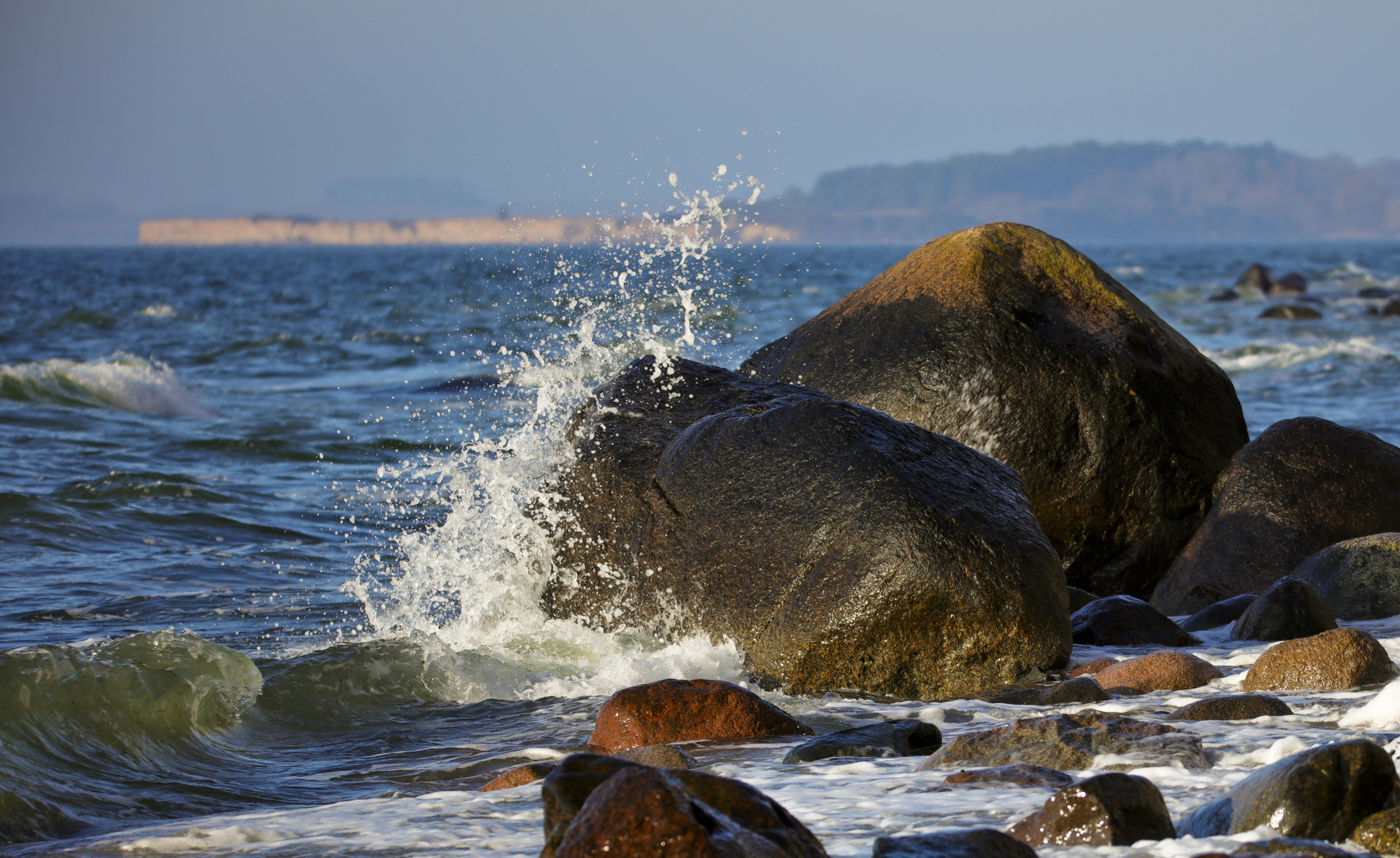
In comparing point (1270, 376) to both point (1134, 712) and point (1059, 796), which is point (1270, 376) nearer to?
point (1134, 712)

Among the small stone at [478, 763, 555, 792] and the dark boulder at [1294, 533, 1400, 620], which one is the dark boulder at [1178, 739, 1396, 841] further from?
the dark boulder at [1294, 533, 1400, 620]

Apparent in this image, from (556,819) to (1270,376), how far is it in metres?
16.3

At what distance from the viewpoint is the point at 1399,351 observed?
63.9 feet

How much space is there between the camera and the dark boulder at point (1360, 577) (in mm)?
5664

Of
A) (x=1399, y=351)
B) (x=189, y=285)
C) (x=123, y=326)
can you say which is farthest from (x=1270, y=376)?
(x=189, y=285)

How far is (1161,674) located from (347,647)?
3528 mm

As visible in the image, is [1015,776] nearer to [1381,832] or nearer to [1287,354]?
[1381,832]

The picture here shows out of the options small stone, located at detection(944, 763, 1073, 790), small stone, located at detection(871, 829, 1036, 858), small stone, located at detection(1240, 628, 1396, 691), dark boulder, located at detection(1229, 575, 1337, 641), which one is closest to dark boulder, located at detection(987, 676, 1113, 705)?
small stone, located at detection(1240, 628, 1396, 691)

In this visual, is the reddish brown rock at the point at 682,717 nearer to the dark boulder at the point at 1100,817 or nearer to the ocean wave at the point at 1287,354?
the dark boulder at the point at 1100,817

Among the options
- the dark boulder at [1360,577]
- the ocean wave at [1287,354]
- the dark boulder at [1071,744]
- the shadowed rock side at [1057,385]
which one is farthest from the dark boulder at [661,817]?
the ocean wave at [1287,354]

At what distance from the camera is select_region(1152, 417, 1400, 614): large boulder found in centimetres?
632

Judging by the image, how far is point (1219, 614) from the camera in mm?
5859

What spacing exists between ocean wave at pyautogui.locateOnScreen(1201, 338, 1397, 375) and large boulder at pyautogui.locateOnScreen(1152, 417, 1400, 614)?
11428 mm

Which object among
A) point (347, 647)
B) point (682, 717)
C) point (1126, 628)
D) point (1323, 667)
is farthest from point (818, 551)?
point (347, 647)
